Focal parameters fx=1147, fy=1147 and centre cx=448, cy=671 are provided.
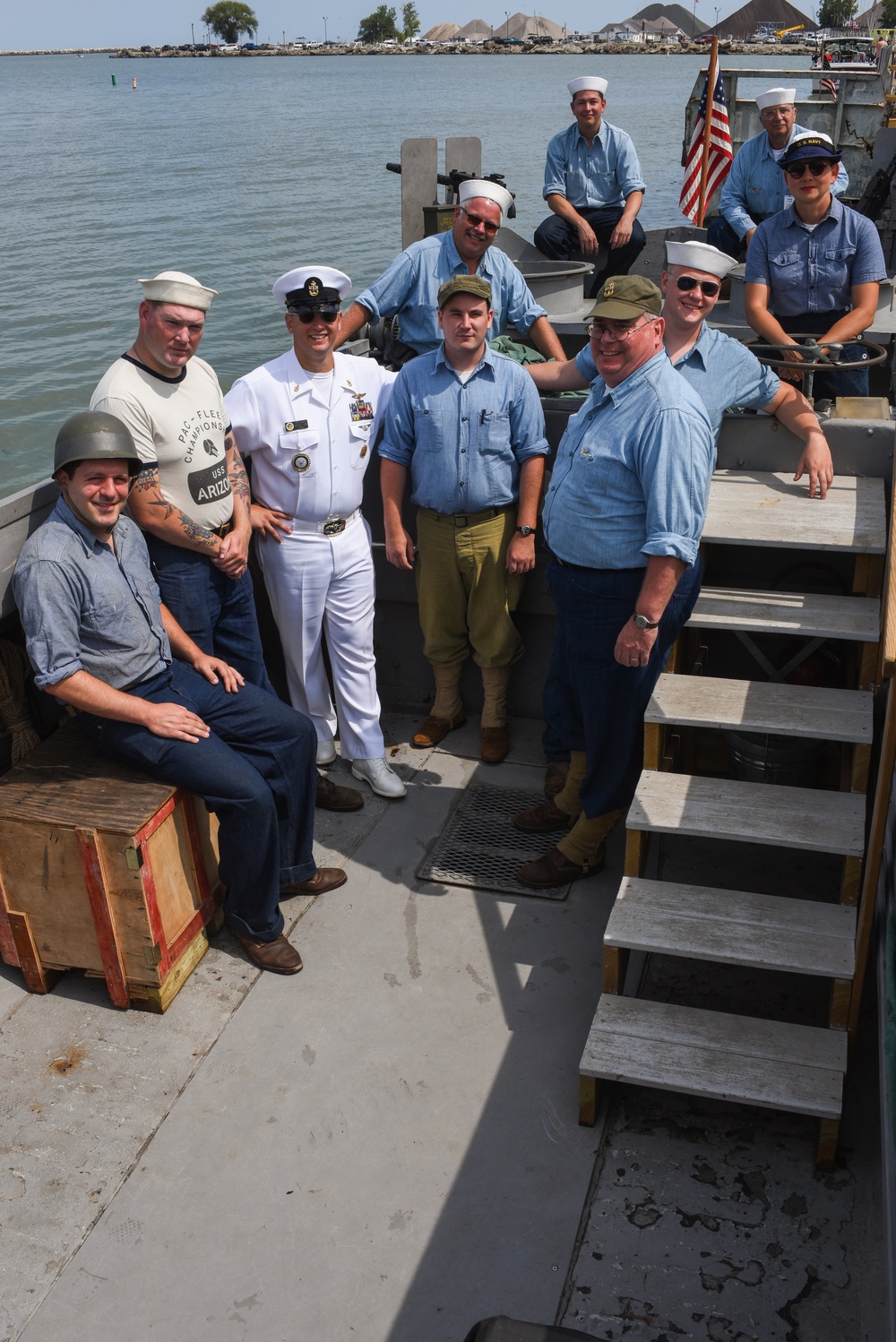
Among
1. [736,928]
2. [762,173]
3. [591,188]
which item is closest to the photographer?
[736,928]

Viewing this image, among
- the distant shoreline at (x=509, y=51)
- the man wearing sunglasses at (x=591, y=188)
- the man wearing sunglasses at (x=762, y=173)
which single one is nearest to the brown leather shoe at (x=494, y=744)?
the man wearing sunglasses at (x=762, y=173)

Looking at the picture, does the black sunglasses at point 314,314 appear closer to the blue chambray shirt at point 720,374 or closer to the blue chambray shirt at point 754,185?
the blue chambray shirt at point 720,374

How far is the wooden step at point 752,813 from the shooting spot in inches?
130

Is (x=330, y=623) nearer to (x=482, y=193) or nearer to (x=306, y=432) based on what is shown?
(x=306, y=432)

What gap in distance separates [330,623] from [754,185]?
4215 millimetres

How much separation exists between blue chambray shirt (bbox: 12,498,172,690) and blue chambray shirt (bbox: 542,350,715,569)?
1353 mm

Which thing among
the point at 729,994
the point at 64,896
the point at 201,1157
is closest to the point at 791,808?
the point at 729,994

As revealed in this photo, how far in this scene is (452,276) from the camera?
16.4 feet

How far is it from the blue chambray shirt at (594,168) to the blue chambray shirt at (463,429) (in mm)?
3463

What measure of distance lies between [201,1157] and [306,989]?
2.35 ft

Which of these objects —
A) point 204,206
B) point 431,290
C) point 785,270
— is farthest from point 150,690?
point 204,206

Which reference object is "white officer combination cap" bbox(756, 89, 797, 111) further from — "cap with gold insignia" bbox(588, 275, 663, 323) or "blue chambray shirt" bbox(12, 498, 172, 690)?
"blue chambray shirt" bbox(12, 498, 172, 690)

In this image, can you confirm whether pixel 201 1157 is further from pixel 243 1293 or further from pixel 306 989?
pixel 306 989

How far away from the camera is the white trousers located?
14.8ft
